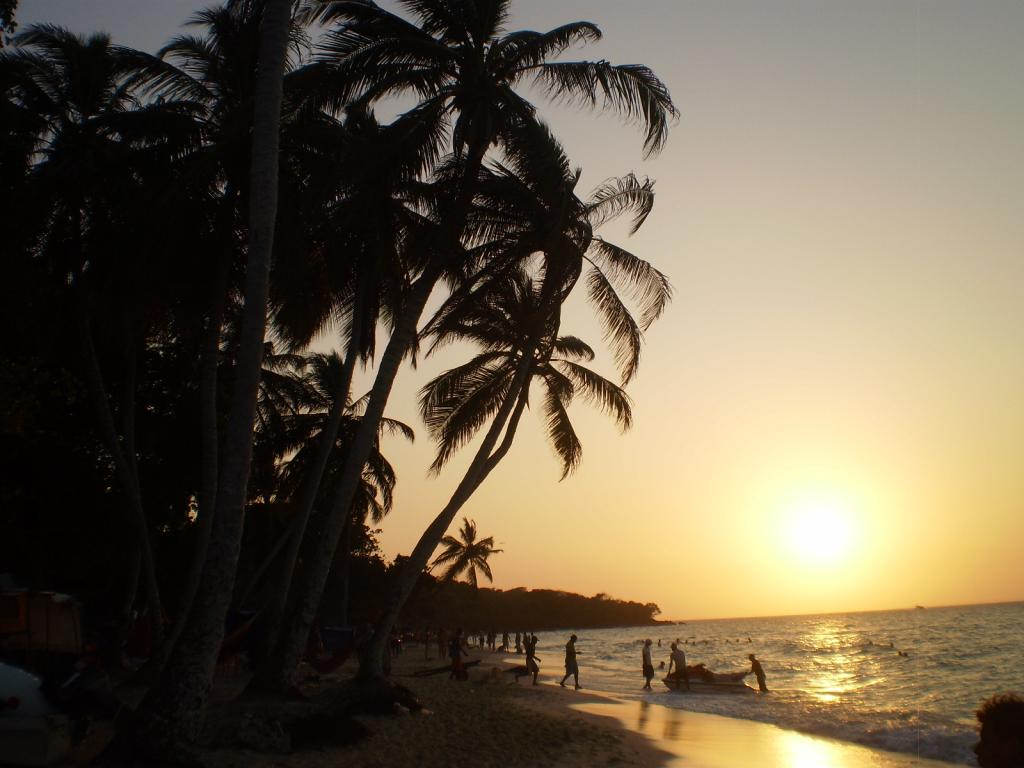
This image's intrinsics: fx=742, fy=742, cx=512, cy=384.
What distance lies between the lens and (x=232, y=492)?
8617mm

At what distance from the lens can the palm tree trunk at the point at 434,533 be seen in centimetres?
1293

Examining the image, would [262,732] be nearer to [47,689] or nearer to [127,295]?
[47,689]

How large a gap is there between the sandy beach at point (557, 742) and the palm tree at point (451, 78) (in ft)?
11.6

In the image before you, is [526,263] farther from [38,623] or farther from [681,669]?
[681,669]

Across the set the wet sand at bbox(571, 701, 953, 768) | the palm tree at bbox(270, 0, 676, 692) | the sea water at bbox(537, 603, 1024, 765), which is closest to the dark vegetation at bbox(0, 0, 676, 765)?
the palm tree at bbox(270, 0, 676, 692)

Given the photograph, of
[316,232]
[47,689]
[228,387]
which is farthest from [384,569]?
[47,689]

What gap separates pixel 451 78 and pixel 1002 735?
13215mm

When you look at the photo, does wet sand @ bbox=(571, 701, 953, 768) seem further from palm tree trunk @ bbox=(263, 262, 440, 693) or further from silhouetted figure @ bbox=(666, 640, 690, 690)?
silhouetted figure @ bbox=(666, 640, 690, 690)

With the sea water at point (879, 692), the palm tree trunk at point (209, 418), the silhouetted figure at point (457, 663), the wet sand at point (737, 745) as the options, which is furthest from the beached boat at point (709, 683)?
the palm tree trunk at point (209, 418)

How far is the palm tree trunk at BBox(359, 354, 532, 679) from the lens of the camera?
1293 centimetres

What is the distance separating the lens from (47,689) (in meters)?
7.96

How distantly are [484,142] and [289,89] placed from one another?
3377mm

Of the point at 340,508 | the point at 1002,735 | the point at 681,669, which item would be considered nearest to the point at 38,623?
the point at 340,508

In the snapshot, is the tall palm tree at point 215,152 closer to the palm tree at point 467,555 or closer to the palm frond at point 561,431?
the palm frond at point 561,431
